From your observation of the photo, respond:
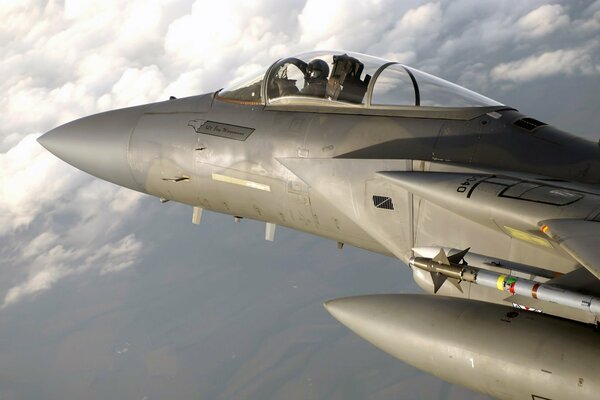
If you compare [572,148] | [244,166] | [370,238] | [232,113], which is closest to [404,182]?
[370,238]

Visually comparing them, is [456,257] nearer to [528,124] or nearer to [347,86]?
[528,124]

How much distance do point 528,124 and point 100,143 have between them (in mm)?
6321

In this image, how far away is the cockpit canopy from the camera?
296 inches

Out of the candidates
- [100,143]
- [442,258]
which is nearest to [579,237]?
[442,258]

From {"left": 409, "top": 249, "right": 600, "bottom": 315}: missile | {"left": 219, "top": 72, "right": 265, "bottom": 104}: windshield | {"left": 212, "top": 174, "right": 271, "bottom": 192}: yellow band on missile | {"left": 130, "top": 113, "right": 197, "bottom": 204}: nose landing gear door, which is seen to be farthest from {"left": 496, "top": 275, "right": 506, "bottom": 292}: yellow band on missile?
{"left": 130, "top": 113, "right": 197, "bottom": 204}: nose landing gear door

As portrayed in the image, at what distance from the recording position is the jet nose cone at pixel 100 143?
9.35 meters

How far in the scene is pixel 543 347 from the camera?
479cm

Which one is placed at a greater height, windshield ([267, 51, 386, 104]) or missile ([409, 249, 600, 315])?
windshield ([267, 51, 386, 104])

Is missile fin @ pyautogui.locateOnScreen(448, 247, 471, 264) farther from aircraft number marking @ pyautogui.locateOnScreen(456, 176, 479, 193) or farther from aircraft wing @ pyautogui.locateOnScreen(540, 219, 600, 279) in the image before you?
aircraft wing @ pyautogui.locateOnScreen(540, 219, 600, 279)

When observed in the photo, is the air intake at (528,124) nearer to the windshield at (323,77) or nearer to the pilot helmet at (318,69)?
the windshield at (323,77)

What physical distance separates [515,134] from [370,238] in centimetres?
204

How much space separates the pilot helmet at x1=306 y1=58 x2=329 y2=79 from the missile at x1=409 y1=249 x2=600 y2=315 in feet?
11.1

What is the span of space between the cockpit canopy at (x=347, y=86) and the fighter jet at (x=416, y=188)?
0.08ft

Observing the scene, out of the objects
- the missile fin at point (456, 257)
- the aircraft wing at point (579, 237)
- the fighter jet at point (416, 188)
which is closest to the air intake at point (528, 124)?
the fighter jet at point (416, 188)
